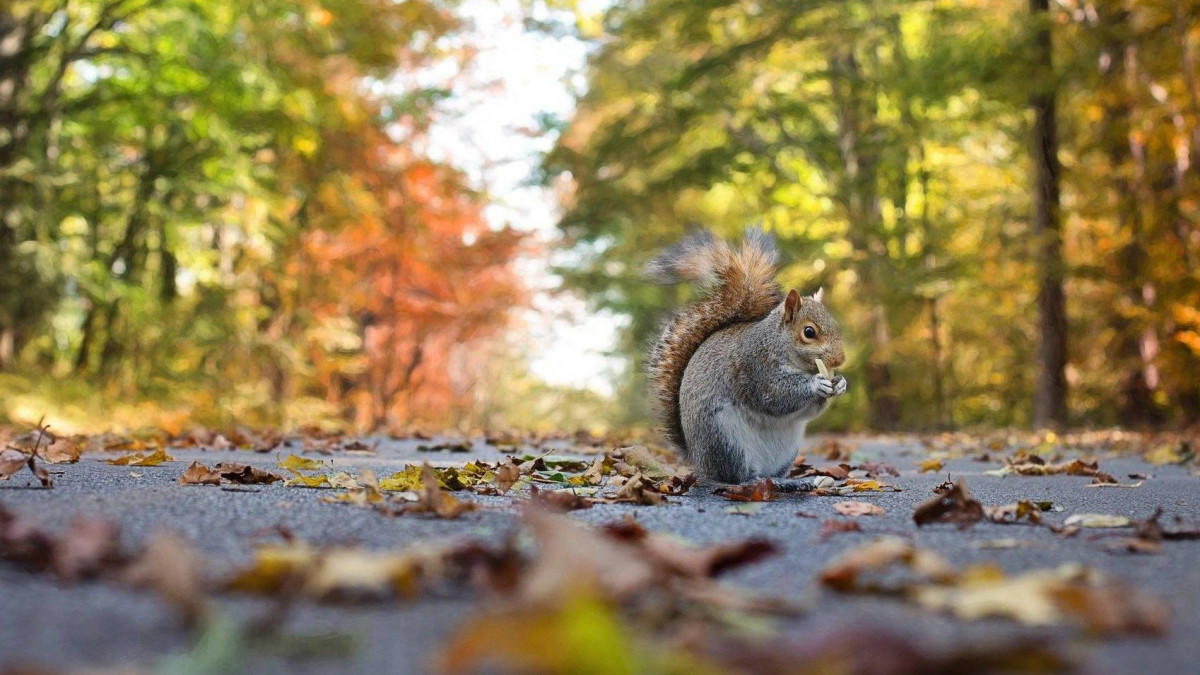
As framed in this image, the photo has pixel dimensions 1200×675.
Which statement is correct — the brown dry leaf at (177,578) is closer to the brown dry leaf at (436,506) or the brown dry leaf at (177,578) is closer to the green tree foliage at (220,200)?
the brown dry leaf at (436,506)

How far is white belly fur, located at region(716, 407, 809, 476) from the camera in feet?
11.3

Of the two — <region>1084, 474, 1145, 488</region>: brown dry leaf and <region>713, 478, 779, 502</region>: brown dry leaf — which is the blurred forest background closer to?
<region>1084, 474, 1145, 488</region>: brown dry leaf

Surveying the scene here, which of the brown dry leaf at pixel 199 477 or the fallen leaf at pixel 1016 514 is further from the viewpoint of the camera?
the brown dry leaf at pixel 199 477

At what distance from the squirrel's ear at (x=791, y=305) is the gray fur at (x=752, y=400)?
1.2 inches

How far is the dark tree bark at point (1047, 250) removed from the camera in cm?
1001

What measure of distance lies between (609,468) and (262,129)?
27.2 ft

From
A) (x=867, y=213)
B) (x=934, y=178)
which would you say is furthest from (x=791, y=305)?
(x=934, y=178)

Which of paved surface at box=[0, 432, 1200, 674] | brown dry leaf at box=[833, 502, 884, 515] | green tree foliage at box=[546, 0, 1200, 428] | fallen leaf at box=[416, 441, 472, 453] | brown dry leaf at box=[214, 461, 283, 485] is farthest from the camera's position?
green tree foliage at box=[546, 0, 1200, 428]

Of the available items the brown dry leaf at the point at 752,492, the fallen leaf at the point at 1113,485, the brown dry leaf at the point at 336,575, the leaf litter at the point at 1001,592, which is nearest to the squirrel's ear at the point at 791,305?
the brown dry leaf at the point at 752,492

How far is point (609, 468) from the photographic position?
3.92 m

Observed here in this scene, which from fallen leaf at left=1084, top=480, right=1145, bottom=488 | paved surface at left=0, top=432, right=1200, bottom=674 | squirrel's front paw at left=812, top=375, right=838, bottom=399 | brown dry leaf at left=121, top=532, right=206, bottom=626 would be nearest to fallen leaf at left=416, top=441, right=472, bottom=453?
paved surface at left=0, top=432, right=1200, bottom=674

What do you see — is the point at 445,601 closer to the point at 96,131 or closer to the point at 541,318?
the point at 96,131

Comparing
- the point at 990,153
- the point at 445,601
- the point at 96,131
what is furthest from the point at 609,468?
the point at 990,153

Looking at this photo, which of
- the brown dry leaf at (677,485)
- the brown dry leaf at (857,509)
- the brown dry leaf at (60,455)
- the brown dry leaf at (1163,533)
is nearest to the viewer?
the brown dry leaf at (1163,533)
